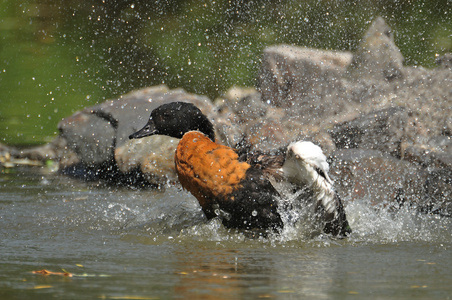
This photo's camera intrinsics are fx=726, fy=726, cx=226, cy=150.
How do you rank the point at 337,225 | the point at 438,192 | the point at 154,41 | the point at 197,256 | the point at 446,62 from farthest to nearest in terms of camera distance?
the point at 154,41, the point at 446,62, the point at 438,192, the point at 337,225, the point at 197,256

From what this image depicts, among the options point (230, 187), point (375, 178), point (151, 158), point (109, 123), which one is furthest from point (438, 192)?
point (109, 123)

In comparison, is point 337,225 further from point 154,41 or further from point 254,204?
point 154,41

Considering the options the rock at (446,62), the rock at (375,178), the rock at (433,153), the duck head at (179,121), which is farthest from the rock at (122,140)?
the rock at (446,62)

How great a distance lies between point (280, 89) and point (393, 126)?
2375 mm

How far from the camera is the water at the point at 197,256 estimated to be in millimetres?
2977

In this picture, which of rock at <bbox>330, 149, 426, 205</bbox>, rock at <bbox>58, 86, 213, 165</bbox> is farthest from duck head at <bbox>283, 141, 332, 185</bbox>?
rock at <bbox>58, 86, 213, 165</bbox>

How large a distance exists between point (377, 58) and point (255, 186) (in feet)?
17.1

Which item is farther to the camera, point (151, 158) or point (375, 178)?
point (151, 158)

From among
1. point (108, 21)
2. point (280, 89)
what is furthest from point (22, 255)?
point (108, 21)

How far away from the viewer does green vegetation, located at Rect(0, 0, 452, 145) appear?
11078 millimetres

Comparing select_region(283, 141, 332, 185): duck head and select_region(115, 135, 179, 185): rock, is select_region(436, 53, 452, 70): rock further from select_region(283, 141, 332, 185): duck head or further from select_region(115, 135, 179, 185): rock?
select_region(283, 141, 332, 185): duck head

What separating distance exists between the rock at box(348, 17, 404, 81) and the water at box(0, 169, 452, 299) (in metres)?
3.69

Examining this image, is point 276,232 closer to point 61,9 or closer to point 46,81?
point 46,81

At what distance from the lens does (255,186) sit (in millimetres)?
4363
